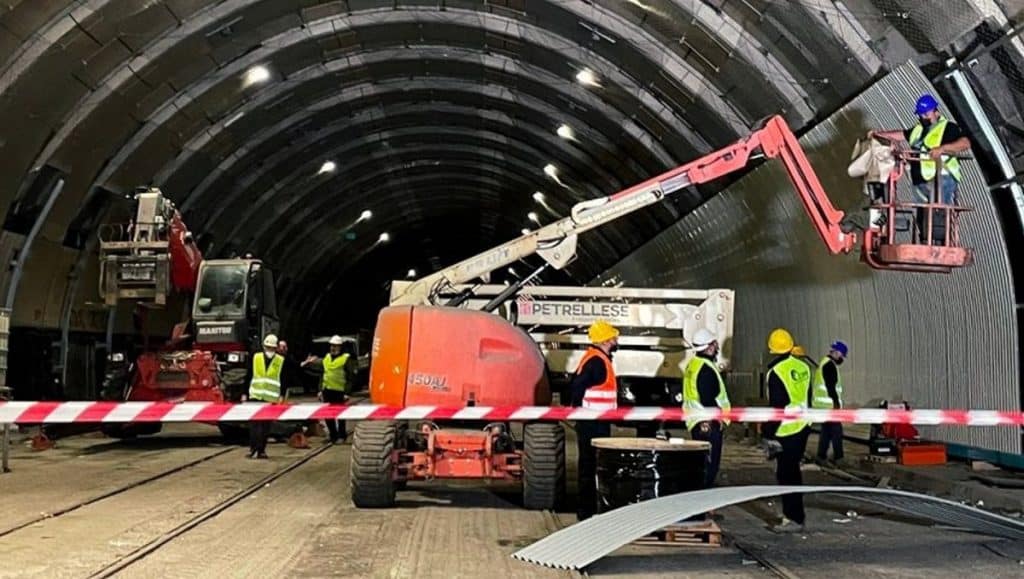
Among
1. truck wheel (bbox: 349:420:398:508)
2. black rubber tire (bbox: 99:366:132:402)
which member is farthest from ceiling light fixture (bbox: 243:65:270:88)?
truck wheel (bbox: 349:420:398:508)

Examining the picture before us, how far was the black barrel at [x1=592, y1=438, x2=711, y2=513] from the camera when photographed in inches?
339

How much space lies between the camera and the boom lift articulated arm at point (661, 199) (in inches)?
461

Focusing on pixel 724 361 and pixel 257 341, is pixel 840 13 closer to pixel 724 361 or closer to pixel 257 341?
pixel 724 361

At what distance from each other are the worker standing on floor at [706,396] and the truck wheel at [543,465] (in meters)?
1.32

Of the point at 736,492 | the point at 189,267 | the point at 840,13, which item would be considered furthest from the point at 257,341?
the point at 736,492

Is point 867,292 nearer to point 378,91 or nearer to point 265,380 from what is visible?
point 265,380

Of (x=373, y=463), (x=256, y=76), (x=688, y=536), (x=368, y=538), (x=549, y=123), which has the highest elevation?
(x=549, y=123)

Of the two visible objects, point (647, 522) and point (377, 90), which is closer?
point (647, 522)

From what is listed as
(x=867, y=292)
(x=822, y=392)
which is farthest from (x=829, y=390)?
(x=867, y=292)

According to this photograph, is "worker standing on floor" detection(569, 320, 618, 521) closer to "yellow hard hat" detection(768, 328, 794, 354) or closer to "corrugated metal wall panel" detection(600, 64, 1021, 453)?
"yellow hard hat" detection(768, 328, 794, 354)

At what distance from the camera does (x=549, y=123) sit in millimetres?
24219

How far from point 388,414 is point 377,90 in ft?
48.6

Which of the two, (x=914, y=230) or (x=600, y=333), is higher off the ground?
(x=914, y=230)

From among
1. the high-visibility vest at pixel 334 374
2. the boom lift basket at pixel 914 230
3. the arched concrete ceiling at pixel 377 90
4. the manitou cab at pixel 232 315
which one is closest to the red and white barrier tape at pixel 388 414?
the boom lift basket at pixel 914 230
